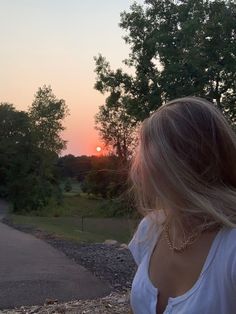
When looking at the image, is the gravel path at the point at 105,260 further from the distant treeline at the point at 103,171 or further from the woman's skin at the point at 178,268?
the woman's skin at the point at 178,268

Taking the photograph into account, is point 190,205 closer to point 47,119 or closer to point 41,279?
point 41,279

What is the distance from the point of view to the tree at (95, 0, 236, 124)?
29.5 metres

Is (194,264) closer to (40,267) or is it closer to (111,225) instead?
(40,267)

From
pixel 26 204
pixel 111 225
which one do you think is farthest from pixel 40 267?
pixel 26 204

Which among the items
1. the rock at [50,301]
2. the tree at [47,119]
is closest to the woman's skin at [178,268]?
the rock at [50,301]

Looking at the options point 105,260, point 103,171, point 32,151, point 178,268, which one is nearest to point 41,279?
point 105,260

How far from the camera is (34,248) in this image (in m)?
13.5

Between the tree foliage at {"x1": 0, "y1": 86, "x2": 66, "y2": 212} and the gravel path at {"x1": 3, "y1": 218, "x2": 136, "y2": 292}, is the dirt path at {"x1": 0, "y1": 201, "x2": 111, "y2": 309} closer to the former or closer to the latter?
the gravel path at {"x1": 3, "y1": 218, "x2": 136, "y2": 292}

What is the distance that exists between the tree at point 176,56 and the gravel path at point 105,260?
15285 millimetres

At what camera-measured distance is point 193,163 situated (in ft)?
5.25

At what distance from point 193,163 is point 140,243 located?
437 mm

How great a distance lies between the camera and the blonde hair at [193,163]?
1567 mm

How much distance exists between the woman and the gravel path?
22.4ft

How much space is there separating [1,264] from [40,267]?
92 cm
